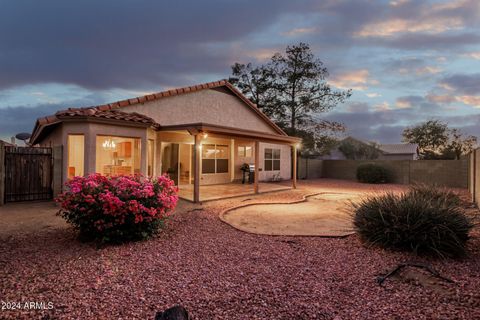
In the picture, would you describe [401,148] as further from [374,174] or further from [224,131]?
[224,131]

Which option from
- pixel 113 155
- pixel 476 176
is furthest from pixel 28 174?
pixel 476 176

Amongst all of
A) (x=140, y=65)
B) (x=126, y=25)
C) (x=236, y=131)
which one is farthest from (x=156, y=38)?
(x=236, y=131)

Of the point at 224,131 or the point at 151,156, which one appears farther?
the point at 151,156

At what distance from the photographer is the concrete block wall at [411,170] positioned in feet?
51.9

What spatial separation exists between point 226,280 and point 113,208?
2.54m

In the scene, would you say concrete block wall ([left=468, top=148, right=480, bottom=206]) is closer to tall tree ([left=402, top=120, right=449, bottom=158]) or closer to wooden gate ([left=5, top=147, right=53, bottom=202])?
wooden gate ([left=5, top=147, right=53, bottom=202])

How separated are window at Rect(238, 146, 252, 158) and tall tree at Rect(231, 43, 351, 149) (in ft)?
20.1

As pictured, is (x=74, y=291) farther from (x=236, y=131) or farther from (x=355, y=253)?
(x=236, y=131)

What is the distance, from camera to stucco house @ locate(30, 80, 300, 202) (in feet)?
28.2

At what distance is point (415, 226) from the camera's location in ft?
14.1

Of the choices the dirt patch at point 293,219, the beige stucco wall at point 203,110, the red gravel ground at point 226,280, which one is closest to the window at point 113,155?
the beige stucco wall at point 203,110

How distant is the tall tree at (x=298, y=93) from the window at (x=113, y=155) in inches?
488

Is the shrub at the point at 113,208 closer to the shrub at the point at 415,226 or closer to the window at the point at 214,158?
the shrub at the point at 415,226

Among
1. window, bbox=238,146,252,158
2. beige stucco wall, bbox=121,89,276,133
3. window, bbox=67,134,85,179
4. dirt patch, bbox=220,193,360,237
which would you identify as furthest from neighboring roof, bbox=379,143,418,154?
window, bbox=67,134,85,179
